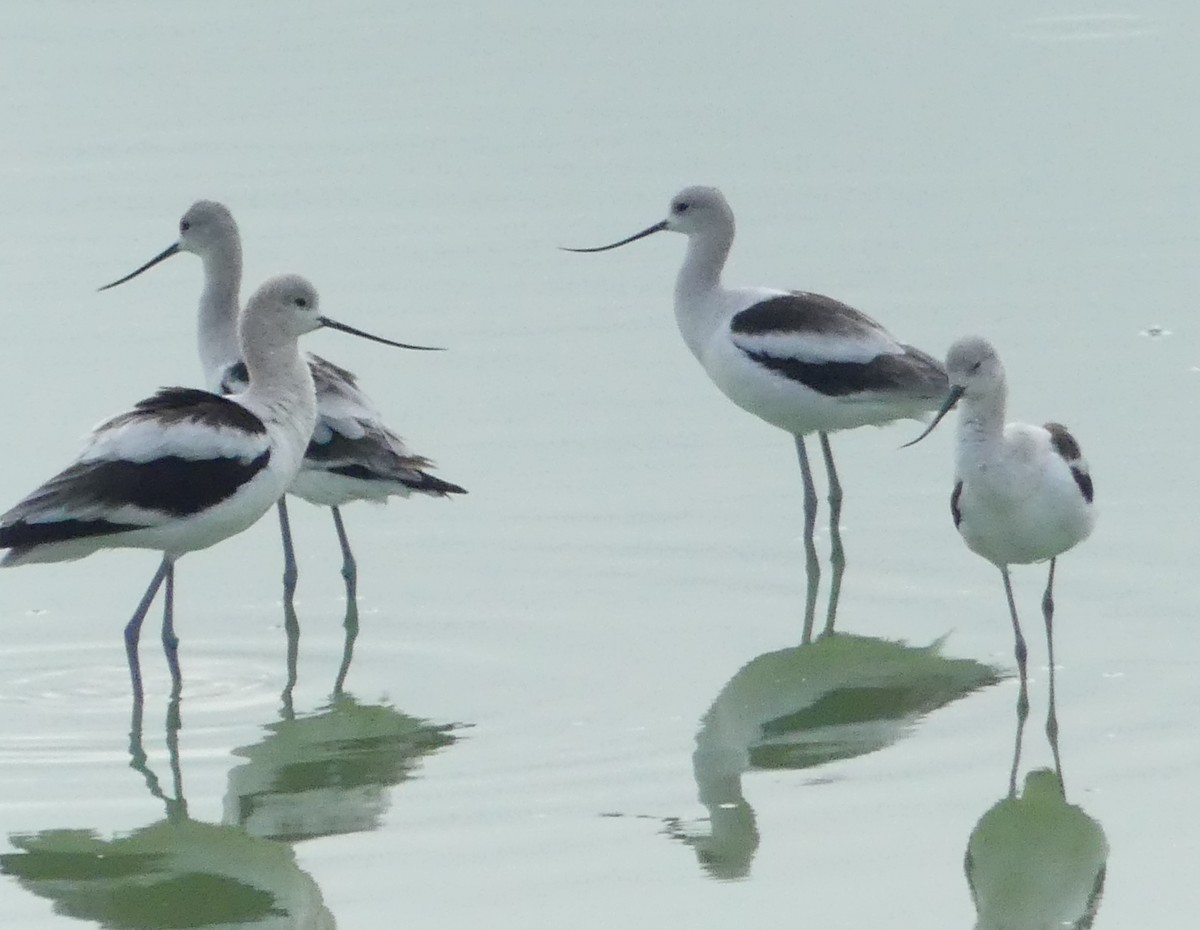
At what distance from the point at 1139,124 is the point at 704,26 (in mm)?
3329

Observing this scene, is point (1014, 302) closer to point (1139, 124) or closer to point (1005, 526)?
point (1139, 124)

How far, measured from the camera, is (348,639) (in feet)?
26.3

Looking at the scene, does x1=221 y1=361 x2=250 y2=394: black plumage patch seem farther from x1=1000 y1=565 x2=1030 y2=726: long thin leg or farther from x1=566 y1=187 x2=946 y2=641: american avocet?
x1=1000 y1=565 x2=1030 y2=726: long thin leg

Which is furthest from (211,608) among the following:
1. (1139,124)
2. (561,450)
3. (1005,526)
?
(1139,124)

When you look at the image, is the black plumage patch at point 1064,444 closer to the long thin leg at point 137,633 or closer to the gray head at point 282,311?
the gray head at point 282,311

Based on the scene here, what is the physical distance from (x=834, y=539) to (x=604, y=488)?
0.85 m

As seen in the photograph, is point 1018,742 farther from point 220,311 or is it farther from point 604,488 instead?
point 220,311

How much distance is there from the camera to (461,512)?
8984mm

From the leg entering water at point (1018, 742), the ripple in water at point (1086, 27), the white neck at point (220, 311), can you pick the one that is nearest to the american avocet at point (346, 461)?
the white neck at point (220, 311)

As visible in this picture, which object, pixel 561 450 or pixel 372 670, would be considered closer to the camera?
pixel 372 670

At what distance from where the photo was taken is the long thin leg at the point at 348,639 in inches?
299

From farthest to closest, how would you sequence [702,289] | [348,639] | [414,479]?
[702,289] < [414,479] < [348,639]

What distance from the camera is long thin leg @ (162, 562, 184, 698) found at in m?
7.46

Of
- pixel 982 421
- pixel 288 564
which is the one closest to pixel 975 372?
pixel 982 421
